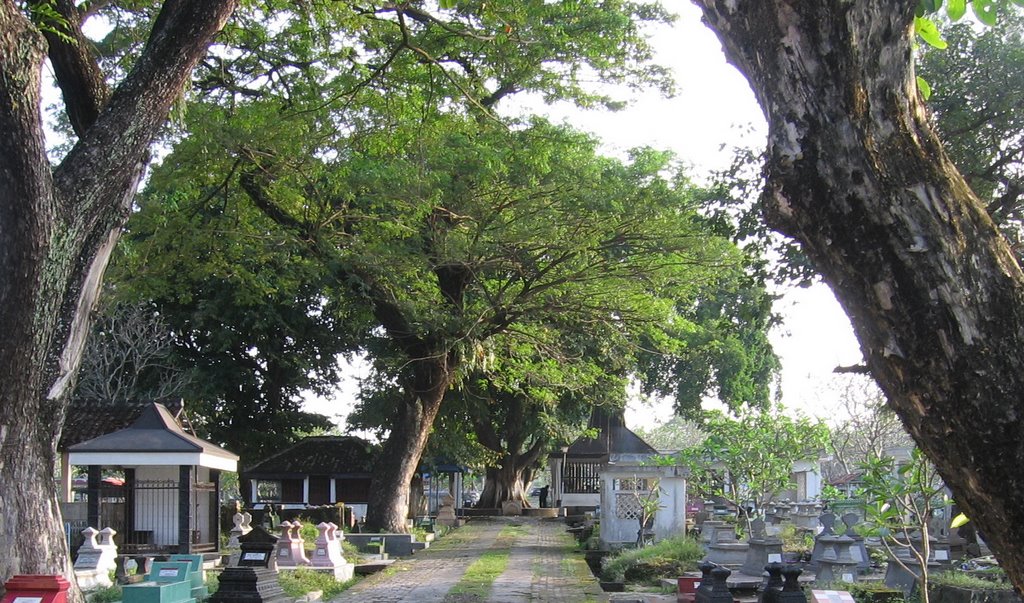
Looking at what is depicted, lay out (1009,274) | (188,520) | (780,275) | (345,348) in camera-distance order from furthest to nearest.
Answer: (345,348)
(188,520)
(780,275)
(1009,274)

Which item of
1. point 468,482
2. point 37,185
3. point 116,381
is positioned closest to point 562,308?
point 37,185

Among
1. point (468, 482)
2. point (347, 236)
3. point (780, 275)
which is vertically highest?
point (347, 236)

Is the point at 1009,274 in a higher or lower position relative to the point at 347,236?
lower

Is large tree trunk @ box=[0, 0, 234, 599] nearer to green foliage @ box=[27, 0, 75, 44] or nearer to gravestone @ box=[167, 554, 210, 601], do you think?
green foliage @ box=[27, 0, 75, 44]

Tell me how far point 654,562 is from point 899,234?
1595cm

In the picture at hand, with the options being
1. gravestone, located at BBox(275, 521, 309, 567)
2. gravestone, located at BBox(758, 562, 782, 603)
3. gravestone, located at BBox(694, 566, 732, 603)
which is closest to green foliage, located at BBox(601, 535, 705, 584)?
gravestone, located at BBox(275, 521, 309, 567)

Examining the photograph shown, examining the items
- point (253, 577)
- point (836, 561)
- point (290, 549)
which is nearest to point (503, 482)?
point (290, 549)

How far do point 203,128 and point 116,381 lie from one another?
20.4m

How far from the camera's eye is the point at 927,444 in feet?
9.40

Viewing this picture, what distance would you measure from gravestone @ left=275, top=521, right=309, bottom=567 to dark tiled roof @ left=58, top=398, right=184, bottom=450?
12.5 ft

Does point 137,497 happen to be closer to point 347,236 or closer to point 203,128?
point 347,236

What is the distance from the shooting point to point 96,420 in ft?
70.3

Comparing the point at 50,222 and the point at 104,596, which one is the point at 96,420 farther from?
the point at 50,222

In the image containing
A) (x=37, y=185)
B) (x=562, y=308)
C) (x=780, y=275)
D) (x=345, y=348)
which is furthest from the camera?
(x=345, y=348)
